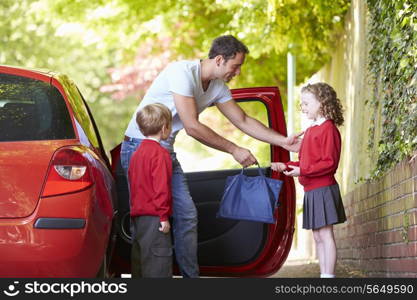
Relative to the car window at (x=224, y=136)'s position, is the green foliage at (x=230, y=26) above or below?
above

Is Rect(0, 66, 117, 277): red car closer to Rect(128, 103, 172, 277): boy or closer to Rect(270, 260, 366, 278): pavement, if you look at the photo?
Rect(128, 103, 172, 277): boy

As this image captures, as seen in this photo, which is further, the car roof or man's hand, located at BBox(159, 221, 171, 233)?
man's hand, located at BBox(159, 221, 171, 233)

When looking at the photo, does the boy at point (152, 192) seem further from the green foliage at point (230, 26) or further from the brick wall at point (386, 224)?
the green foliage at point (230, 26)

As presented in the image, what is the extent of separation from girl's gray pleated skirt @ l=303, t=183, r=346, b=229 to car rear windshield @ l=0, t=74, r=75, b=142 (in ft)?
6.07

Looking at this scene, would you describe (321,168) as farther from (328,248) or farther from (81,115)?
(81,115)

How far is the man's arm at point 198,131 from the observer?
21.8 ft

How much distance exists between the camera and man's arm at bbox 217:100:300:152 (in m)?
7.02

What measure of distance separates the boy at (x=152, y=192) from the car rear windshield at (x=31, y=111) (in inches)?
27.1

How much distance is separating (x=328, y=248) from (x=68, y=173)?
82.9 inches

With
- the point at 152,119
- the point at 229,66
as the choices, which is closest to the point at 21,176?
the point at 152,119

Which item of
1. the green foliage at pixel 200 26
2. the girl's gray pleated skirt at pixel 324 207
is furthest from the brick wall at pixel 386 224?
the green foliage at pixel 200 26

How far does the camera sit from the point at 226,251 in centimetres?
717

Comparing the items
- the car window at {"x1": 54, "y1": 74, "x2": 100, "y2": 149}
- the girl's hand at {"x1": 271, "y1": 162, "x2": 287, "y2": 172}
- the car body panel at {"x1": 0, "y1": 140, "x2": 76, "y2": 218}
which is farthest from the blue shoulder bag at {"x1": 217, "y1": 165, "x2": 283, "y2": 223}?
the car body panel at {"x1": 0, "y1": 140, "x2": 76, "y2": 218}

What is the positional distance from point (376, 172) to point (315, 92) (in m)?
1.09
